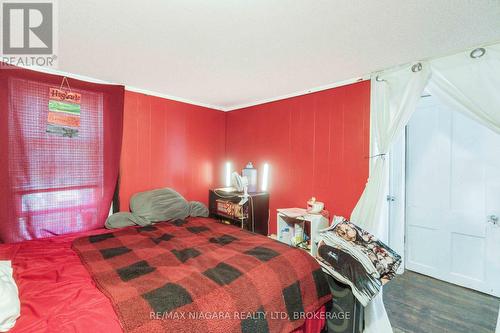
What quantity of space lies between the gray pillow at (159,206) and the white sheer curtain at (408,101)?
2006mm

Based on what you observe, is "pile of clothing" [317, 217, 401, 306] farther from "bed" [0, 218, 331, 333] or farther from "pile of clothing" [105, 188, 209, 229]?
"pile of clothing" [105, 188, 209, 229]

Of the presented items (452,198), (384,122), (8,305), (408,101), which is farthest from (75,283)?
(452,198)

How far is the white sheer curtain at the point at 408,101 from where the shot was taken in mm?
1711

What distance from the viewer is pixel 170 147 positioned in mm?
3229

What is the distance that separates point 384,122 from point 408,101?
0.84 ft

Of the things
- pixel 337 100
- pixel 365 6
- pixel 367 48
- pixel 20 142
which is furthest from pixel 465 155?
pixel 20 142

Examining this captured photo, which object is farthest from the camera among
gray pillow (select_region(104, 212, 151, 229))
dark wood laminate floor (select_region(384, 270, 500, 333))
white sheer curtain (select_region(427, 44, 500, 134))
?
gray pillow (select_region(104, 212, 151, 229))

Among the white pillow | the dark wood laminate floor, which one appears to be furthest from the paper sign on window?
the dark wood laminate floor

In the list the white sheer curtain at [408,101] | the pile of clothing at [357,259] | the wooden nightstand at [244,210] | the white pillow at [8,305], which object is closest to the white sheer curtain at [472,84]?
the white sheer curtain at [408,101]

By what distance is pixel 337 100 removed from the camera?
260cm

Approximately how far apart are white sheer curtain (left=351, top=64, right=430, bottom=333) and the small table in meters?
0.37

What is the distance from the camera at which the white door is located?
2.40 m

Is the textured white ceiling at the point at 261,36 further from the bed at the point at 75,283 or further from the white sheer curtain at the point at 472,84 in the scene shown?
the bed at the point at 75,283

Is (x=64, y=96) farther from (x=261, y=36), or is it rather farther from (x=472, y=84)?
(x=472, y=84)
